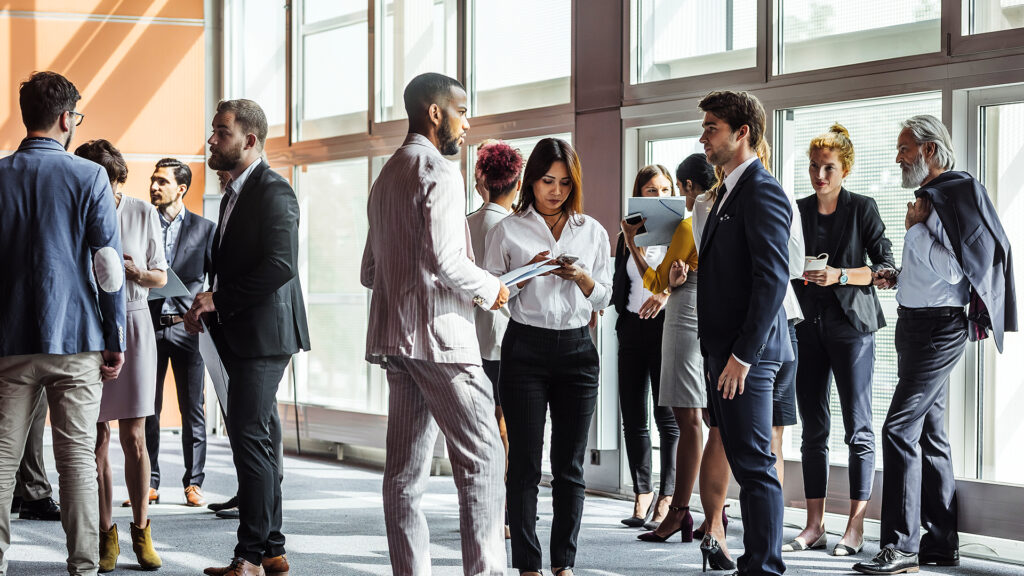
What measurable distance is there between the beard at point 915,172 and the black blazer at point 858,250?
310 mm

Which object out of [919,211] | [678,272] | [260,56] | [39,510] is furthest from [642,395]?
[260,56]

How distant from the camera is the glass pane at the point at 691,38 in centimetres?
562

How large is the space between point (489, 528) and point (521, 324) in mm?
792

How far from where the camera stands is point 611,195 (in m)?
6.10

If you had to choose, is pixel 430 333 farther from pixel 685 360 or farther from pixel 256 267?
pixel 685 360

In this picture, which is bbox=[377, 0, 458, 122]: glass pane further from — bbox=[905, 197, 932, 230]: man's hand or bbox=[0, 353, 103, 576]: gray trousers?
bbox=[0, 353, 103, 576]: gray trousers

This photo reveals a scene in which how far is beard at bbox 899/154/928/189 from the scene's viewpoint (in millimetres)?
4344

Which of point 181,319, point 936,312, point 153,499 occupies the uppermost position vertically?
point 936,312

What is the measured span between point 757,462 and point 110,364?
2.19m

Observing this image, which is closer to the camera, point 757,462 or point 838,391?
point 757,462

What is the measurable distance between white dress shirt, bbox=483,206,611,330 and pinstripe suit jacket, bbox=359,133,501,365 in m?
0.53

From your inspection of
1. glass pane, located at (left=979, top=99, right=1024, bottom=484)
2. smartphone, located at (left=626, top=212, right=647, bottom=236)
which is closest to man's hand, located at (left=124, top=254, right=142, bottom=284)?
smartphone, located at (left=626, top=212, right=647, bottom=236)

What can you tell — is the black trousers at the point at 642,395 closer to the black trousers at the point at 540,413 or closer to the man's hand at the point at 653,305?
the man's hand at the point at 653,305

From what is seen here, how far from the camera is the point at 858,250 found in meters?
4.67
